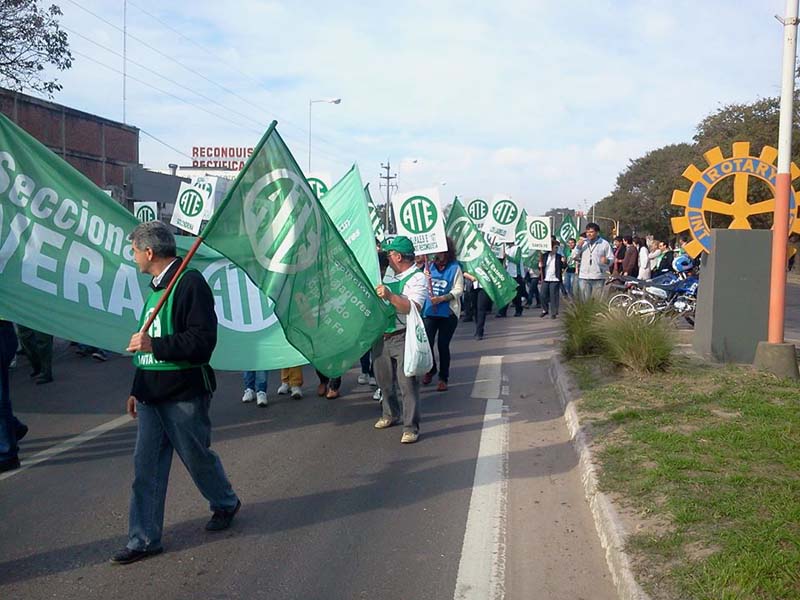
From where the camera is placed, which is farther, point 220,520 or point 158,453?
point 220,520

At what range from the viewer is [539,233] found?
19.5 m

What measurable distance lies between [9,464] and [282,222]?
297 cm

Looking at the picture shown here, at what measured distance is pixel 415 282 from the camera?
7.26 metres

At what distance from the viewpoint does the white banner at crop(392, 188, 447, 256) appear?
11.1m

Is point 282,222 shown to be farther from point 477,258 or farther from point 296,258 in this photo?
point 477,258

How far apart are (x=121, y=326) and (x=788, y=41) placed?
782 centimetres

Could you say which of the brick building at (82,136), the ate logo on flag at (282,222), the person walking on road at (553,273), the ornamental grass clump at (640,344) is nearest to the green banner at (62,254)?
Result: the ate logo on flag at (282,222)

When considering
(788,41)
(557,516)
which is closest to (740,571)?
(557,516)

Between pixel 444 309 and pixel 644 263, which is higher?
pixel 644 263

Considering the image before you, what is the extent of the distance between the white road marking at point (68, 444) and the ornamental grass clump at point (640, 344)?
5.55 m

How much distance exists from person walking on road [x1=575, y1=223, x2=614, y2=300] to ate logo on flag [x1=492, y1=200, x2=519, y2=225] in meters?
3.97

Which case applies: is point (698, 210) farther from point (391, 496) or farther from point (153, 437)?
point (153, 437)

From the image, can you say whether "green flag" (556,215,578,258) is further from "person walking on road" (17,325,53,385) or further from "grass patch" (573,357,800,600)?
"person walking on road" (17,325,53,385)

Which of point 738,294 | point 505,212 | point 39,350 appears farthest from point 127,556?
point 505,212
